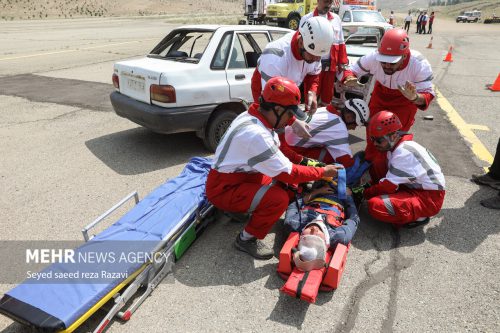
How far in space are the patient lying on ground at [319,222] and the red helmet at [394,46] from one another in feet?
4.82

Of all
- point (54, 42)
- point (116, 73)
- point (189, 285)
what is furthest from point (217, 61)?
point (54, 42)

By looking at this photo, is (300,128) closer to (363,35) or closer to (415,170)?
(415,170)

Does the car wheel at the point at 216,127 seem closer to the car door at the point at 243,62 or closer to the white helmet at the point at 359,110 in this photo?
the car door at the point at 243,62

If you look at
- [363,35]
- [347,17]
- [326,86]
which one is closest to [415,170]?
[326,86]

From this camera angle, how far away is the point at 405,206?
3.34 m

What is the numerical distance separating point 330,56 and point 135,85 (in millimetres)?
2602

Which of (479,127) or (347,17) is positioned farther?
(347,17)

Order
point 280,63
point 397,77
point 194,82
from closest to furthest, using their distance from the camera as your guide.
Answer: point 280,63 < point 397,77 < point 194,82

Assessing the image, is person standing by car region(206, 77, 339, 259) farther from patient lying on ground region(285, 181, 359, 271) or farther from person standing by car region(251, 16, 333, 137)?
person standing by car region(251, 16, 333, 137)

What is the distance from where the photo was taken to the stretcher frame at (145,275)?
235 cm

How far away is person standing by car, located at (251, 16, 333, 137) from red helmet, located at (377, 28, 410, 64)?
0.62 meters

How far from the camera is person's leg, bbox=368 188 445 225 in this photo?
3.35m

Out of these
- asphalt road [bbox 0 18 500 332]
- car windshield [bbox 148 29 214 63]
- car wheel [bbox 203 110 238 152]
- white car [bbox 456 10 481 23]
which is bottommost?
asphalt road [bbox 0 18 500 332]

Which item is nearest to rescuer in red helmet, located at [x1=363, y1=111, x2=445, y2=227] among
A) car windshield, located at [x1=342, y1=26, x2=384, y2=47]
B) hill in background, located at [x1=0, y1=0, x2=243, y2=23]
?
car windshield, located at [x1=342, y1=26, x2=384, y2=47]
